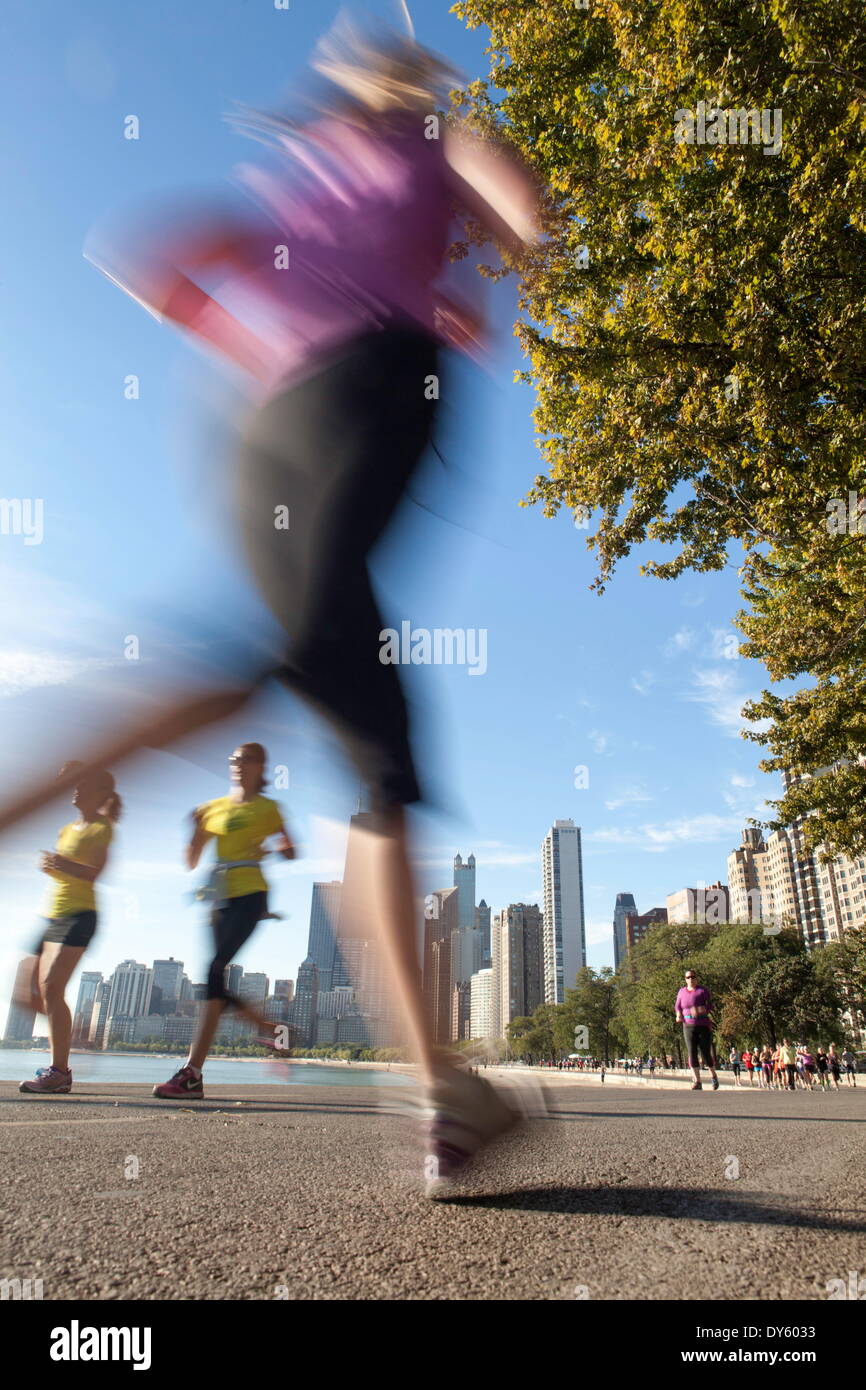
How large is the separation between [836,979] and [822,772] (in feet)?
159

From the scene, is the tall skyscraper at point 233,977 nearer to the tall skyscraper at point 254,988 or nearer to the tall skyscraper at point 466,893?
the tall skyscraper at point 254,988

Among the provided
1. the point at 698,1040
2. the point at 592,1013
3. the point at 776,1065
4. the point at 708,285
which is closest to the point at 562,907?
the point at 592,1013

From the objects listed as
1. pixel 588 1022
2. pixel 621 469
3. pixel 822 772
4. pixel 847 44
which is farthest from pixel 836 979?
pixel 847 44

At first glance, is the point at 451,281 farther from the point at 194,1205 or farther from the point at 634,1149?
the point at 634,1149

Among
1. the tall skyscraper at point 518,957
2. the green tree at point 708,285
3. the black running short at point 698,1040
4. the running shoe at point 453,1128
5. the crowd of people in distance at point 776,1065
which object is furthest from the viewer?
the tall skyscraper at point 518,957

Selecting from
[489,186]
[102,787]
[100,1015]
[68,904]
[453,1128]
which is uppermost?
[489,186]

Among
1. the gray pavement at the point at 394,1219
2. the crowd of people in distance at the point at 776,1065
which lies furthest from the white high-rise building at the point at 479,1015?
the crowd of people in distance at the point at 776,1065

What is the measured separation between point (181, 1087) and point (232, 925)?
27.9 inches

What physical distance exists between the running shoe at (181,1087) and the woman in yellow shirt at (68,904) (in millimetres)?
528

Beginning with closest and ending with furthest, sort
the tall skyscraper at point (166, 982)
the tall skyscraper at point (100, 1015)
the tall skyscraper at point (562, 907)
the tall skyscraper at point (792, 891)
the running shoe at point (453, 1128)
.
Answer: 1. the running shoe at point (453, 1128)
2. the tall skyscraper at point (166, 982)
3. the tall skyscraper at point (100, 1015)
4. the tall skyscraper at point (792, 891)
5. the tall skyscraper at point (562, 907)

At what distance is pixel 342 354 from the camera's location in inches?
87.6

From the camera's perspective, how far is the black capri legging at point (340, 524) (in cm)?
200

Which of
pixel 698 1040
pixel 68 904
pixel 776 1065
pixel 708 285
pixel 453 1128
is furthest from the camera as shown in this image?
pixel 776 1065

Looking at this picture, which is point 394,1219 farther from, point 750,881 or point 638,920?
point 638,920
